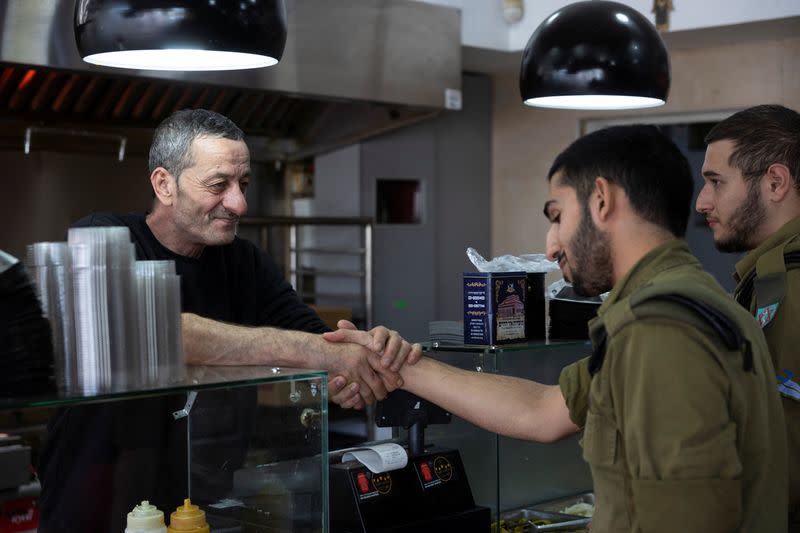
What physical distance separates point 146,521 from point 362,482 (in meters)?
0.47

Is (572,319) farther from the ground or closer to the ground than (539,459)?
farther from the ground

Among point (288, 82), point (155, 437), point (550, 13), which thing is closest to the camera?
point (155, 437)

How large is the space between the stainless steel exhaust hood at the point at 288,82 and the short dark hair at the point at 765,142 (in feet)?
6.79

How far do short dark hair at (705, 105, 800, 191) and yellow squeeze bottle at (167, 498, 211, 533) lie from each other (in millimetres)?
1337

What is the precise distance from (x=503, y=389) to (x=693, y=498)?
690 millimetres

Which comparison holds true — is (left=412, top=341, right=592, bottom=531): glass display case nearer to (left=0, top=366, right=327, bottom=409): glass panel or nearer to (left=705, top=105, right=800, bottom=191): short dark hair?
(left=705, top=105, right=800, bottom=191): short dark hair

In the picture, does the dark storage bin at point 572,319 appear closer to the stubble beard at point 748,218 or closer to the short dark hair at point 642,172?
the stubble beard at point 748,218

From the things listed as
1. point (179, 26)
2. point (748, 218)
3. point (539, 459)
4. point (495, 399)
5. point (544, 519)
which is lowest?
point (544, 519)

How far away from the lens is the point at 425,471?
1890 mm

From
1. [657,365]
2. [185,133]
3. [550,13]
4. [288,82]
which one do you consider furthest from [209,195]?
[550,13]

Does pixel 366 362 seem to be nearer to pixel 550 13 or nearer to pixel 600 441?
pixel 600 441

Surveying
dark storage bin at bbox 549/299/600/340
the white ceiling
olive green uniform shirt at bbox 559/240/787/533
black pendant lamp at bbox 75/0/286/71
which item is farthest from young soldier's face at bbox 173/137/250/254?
the white ceiling

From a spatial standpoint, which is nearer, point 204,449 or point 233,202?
point 204,449

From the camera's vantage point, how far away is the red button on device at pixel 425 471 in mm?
1883
